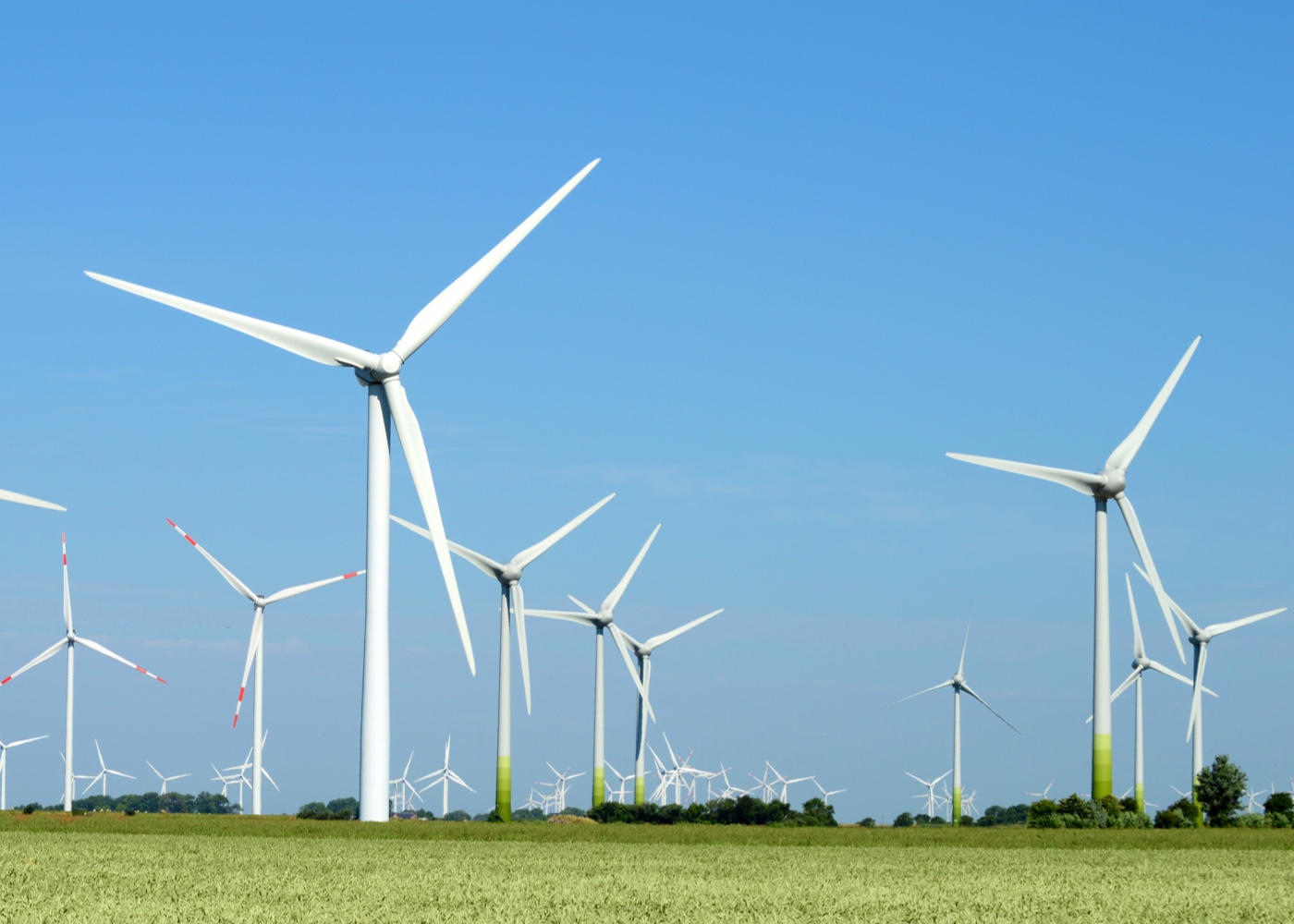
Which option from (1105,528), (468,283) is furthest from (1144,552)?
(468,283)

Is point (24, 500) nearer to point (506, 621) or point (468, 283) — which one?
point (468, 283)

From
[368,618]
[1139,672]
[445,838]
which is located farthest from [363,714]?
[1139,672]

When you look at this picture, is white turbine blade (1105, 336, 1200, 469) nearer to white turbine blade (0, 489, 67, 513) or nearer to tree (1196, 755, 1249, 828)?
tree (1196, 755, 1249, 828)

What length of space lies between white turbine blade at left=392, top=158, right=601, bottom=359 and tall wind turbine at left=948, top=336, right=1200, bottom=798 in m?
28.2

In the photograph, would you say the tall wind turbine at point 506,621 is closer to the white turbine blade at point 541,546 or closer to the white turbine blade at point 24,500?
the white turbine blade at point 541,546

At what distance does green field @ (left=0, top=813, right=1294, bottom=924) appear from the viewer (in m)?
27.4

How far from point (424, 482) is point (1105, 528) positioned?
148 ft

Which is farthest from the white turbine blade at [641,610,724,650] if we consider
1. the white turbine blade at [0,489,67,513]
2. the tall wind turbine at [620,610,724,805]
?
the white turbine blade at [0,489,67,513]

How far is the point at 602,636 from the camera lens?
131375 millimetres

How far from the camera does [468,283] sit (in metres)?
73.0

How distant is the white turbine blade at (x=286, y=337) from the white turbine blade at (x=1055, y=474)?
37475mm

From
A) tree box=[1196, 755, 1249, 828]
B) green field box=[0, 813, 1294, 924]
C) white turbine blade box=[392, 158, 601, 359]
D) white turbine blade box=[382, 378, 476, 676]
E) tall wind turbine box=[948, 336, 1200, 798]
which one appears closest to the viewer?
green field box=[0, 813, 1294, 924]

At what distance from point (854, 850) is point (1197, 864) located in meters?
12.4

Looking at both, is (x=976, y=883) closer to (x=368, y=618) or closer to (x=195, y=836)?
(x=195, y=836)
